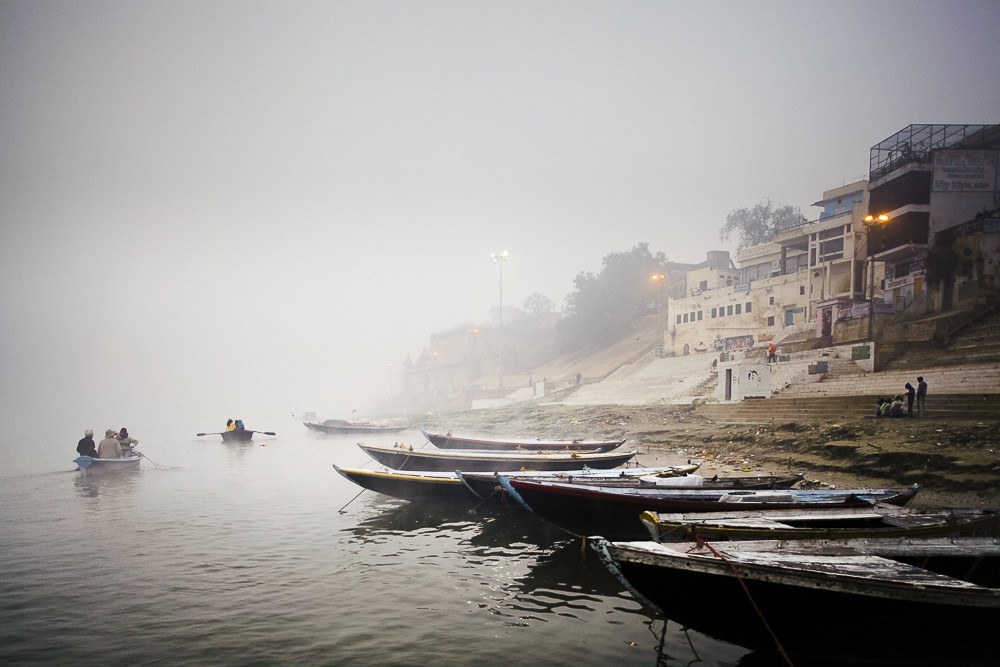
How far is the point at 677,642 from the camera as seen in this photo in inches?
261

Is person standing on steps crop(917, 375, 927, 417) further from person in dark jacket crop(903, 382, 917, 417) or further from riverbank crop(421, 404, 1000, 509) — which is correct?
riverbank crop(421, 404, 1000, 509)

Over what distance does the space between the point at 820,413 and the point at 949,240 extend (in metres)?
16.8

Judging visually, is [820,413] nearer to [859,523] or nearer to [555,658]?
[859,523]

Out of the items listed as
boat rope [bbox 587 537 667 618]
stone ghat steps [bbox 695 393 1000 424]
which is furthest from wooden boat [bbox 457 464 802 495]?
stone ghat steps [bbox 695 393 1000 424]

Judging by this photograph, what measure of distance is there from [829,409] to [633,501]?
16025 mm

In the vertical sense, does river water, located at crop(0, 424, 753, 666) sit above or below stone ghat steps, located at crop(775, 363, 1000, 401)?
below

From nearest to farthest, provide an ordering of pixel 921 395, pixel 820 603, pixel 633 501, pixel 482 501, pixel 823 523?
pixel 820 603, pixel 823 523, pixel 633 501, pixel 482 501, pixel 921 395

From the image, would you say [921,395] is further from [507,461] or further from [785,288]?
[785,288]

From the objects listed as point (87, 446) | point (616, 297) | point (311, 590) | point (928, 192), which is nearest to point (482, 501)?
point (311, 590)

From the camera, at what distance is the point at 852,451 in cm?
1647

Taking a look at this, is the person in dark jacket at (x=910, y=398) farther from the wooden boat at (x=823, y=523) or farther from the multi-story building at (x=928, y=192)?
the multi-story building at (x=928, y=192)

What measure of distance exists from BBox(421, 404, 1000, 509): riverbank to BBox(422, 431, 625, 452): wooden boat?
142 cm

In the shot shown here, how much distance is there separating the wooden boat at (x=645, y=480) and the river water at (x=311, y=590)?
100 centimetres

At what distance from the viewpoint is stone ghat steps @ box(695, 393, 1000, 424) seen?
57.6 feet
